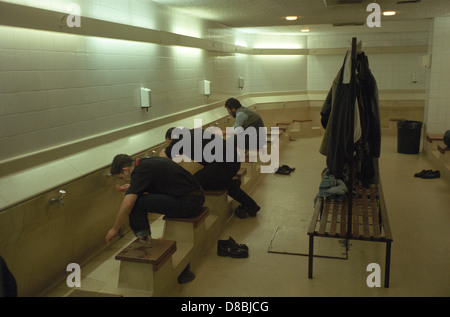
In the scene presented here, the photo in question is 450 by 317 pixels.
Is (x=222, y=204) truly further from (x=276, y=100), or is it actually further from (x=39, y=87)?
(x=276, y=100)

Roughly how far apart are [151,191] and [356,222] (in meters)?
1.89

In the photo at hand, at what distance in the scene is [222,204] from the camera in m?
4.97

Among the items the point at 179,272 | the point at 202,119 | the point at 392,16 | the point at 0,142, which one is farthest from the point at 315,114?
the point at 0,142

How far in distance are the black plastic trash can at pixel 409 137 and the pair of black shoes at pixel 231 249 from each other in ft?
19.4

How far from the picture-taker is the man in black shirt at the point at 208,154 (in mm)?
4379

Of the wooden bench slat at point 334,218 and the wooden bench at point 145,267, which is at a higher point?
the wooden bench slat at point 334,218

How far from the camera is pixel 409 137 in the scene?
8703mm

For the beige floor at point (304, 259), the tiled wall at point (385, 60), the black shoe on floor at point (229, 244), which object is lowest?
the beige floor at point (304, 259)

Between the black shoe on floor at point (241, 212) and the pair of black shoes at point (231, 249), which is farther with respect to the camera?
the black shoe on floor at point (241, 212)

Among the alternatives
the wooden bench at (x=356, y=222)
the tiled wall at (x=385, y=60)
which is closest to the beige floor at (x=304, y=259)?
the wooden bench at (x=356, y=222)

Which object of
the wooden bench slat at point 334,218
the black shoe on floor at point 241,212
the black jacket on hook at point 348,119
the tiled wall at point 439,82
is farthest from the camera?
the tiled wall at point 439,82

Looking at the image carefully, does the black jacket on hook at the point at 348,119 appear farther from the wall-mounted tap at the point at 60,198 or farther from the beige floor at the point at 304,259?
the wall-mounted tap at the point at 60,198

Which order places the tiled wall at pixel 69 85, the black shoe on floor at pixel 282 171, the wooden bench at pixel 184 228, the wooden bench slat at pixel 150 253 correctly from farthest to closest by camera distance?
the black shoe on floor at pixel 282 171 < the wooden bench at pixel 184 228 < the tiled wall at pixel 69 85 < the wooden bench slat at pixel 150 253

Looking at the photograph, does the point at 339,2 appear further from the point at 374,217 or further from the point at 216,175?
the point at 374,217
